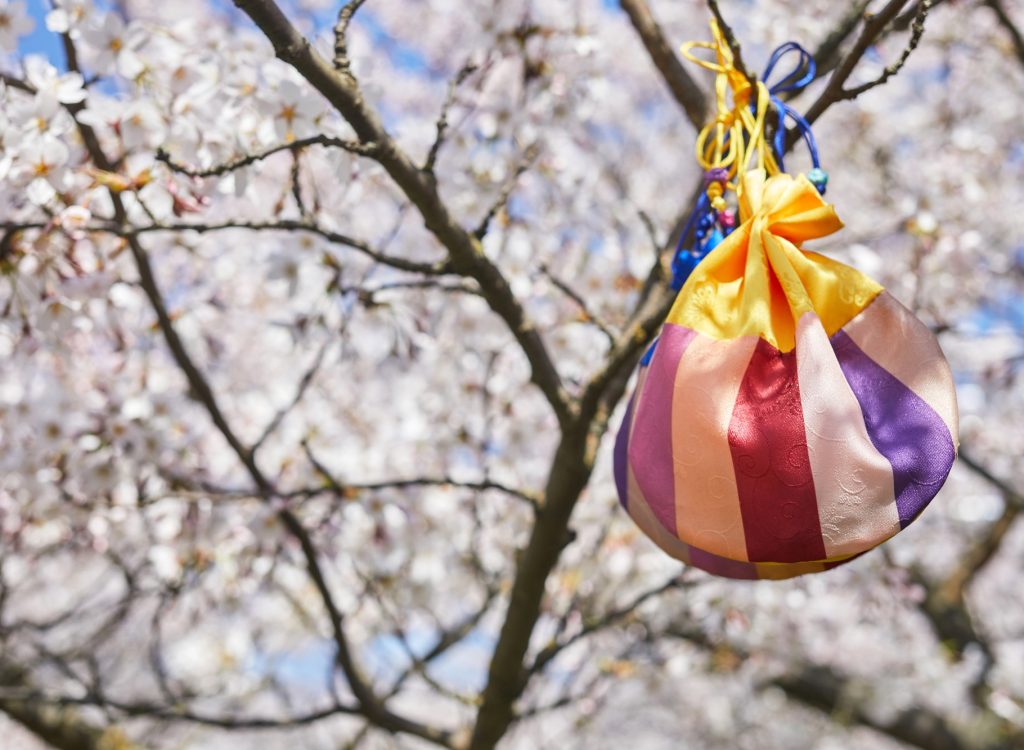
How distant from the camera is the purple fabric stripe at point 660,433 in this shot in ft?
3.58

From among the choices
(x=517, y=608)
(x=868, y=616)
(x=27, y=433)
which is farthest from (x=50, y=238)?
(x=868, y=616)

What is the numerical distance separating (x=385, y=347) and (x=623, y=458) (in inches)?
41.4

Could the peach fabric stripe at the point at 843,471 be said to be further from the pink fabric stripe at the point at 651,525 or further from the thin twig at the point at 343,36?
the thin twig at the point at 343,36

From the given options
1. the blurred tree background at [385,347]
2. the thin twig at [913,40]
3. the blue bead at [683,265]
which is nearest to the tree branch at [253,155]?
the blurred tree background at [385,347]

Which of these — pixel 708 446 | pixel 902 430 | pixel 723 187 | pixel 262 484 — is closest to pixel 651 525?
pixel 708 446

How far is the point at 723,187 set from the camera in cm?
134

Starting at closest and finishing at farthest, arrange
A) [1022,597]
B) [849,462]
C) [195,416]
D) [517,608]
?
[849,462]
[517,608]
[195,416]
[1022,597]

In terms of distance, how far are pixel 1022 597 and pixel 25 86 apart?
8366 millimetres

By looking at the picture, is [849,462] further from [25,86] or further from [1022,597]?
[1022,597]

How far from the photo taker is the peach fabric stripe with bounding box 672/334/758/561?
1.04m

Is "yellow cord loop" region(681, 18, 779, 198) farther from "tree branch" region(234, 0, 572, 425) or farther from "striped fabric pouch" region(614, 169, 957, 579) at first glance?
"tree branch" region(234, 0, 572, 425)

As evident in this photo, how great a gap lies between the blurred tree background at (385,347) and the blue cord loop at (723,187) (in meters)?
0.08

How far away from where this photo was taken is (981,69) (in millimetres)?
5766

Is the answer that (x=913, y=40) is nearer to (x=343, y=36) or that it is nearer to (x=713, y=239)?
(x=713, y=239)
